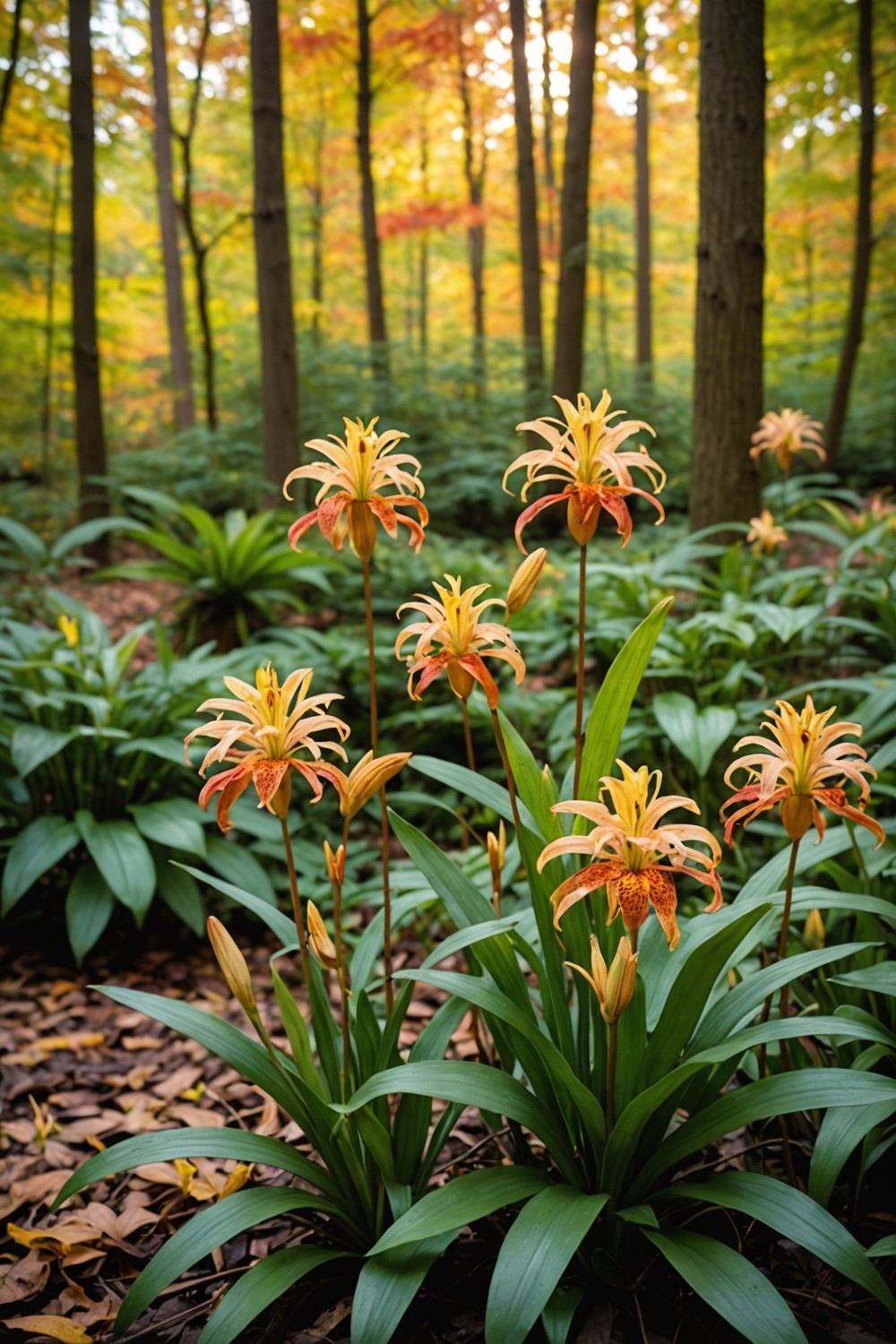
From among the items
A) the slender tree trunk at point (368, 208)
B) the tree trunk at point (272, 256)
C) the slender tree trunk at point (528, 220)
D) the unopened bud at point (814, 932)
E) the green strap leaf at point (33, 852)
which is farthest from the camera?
the slender tree trunk at point (368, 208)

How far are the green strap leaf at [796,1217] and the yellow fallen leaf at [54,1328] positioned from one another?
35.6 inches

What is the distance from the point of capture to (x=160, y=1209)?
1.64 m

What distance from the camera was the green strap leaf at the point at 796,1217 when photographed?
40.8 inches

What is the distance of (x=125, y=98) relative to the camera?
873cm

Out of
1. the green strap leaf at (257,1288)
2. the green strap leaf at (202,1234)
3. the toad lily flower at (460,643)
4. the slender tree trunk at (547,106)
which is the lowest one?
the green strap leaf at (257,1288)

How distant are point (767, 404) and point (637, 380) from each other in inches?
65.4

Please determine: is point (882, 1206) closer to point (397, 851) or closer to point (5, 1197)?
point (5, 1197)

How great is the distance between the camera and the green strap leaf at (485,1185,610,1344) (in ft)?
3.27

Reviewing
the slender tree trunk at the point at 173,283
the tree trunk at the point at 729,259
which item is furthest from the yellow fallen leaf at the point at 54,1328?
the slender tree trunk at the point at 173,283

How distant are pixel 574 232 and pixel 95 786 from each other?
17.9ft

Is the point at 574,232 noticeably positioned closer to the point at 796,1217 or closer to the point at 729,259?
the point at 729,259

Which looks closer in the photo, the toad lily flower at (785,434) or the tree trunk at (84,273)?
the toad lily flower at (785,434)

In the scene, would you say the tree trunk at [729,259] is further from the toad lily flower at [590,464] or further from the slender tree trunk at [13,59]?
the slender tree trunk at [13,59]

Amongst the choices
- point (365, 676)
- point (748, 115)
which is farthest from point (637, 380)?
point (365, 676)
